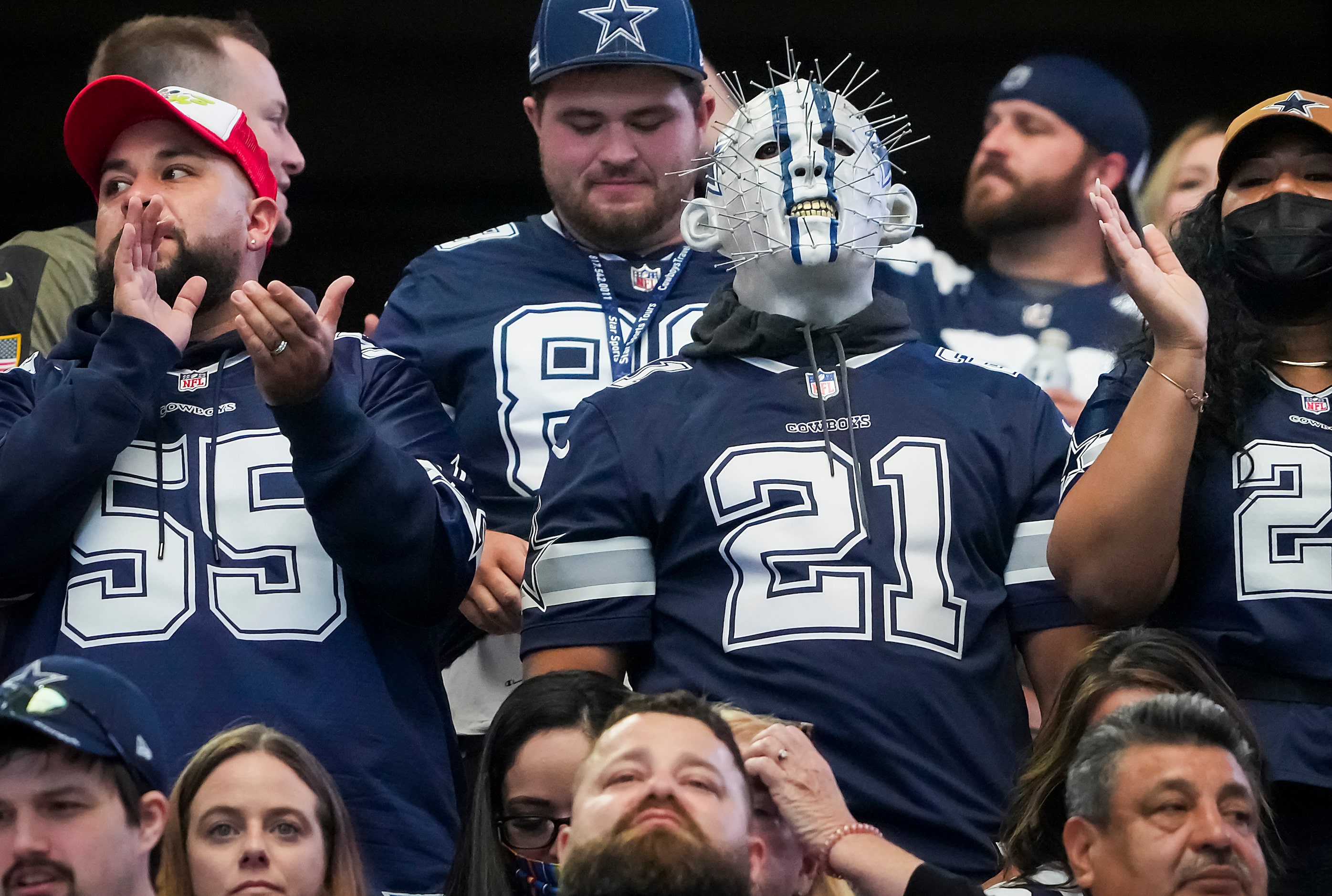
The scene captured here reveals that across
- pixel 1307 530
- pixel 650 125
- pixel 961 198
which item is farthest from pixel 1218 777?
pixel 961 198

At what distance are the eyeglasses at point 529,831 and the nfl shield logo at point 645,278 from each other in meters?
1.29

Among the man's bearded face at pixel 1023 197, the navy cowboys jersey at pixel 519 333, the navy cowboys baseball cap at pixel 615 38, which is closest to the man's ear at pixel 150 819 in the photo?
the navy cowboys jersey at pixel 519 333

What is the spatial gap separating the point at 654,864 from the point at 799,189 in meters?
1.44

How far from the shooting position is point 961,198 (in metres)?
6.32

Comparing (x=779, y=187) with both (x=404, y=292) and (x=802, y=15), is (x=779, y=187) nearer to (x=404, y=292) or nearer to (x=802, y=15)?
(x=404, y=292)

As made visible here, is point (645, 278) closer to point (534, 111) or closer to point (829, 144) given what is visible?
point (534, 111)

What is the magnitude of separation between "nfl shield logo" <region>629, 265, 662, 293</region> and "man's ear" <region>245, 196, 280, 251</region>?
2.24 ft

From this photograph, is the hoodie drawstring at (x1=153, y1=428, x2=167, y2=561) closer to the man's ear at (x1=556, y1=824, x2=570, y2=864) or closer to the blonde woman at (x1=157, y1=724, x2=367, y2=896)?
the blonde woman at (x1=157, y1=724, x2=367, y2=896)

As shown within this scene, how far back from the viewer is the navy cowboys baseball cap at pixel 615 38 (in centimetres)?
434

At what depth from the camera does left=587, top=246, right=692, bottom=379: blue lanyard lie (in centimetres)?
420

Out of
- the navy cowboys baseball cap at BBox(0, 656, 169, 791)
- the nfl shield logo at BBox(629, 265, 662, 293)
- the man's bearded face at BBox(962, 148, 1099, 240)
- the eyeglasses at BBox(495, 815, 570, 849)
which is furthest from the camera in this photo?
the man's bearded face at BBox(962, 148, 1099, 240)

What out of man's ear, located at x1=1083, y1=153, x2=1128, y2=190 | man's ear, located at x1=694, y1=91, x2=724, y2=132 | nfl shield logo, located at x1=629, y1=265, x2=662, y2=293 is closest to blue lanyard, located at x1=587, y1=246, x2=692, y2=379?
nfl shield logo, located at x1=629, y1=265, x2=662, y2=293

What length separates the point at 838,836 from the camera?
309cm

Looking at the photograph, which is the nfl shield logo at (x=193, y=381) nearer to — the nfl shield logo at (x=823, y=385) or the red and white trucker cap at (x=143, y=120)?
the red and white trucker cap at (x=143, y=120)
